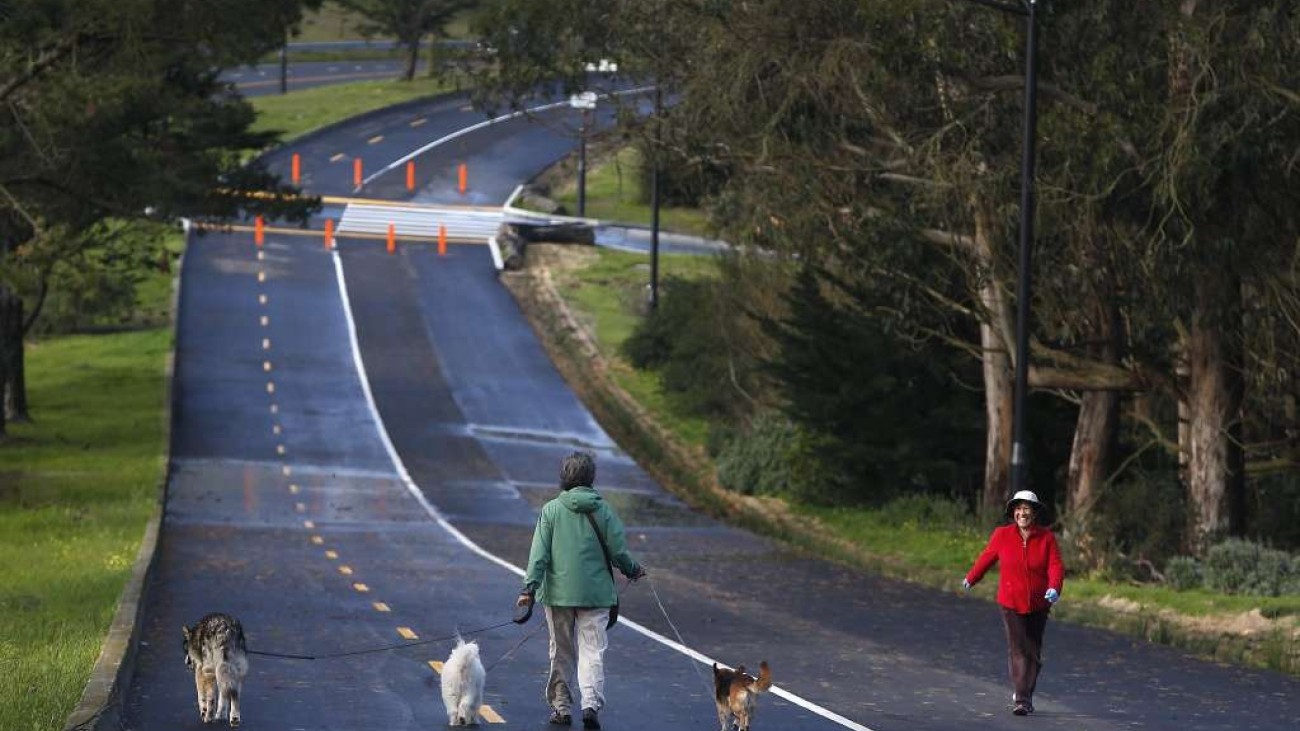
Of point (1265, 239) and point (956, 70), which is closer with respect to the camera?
point (1265, 239)

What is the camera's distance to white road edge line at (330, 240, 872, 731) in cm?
1501

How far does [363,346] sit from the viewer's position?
55.6 m

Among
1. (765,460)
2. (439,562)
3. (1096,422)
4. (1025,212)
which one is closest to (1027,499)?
(1025,212)

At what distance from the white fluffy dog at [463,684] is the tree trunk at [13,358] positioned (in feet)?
111

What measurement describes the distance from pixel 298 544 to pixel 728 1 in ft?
31.9

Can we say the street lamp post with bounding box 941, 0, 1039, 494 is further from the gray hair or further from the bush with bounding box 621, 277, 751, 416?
the bush with bounding box 621, 277, 751, 416

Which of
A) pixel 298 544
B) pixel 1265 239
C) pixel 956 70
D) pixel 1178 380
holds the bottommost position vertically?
pixel 298 544

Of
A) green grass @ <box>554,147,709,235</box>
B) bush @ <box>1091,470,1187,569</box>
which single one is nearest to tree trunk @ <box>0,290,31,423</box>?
bush @ <box>1091,470,1187,569</box>

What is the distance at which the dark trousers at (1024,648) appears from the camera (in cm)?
1483

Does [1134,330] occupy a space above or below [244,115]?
below

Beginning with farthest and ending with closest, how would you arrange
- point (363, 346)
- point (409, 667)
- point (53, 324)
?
point (53, 324)
point (363, 346)
point (409, 667)

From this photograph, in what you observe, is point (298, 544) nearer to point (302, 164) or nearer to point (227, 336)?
point (227, 336)

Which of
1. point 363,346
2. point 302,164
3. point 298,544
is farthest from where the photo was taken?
point 302,164

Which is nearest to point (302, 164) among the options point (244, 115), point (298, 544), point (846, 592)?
point (244, 115)
